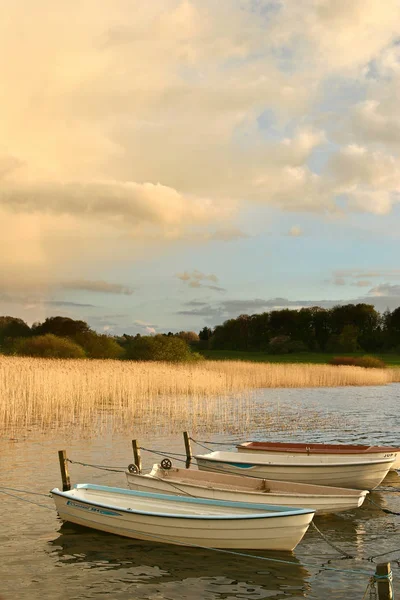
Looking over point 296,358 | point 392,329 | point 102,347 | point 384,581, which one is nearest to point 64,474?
point 384,581

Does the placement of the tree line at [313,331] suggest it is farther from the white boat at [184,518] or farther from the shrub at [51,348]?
the white boat at [184,518]

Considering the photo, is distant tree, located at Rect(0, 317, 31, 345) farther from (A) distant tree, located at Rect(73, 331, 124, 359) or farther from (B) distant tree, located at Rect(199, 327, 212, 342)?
(B) distant tree, located at Rect(199, 327, 212, 342)

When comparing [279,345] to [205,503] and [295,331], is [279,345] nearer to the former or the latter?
[295,331]

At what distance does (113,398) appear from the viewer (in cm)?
2869

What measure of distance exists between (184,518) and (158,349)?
3807 cm

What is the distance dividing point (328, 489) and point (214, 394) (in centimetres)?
2313

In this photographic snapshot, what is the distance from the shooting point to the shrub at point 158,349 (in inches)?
1868

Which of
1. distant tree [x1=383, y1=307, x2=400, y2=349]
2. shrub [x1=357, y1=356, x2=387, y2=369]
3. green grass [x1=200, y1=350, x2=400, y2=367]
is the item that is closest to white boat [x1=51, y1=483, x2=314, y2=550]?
shrub [x1=357, y1=356, x2=387, y2=369]

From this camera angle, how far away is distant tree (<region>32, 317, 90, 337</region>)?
6419cm

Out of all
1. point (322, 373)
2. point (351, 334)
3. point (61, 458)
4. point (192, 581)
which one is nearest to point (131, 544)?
point (192, 581)

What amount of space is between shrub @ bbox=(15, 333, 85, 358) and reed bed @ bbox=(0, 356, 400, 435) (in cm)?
1237

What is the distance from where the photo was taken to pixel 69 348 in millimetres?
47375

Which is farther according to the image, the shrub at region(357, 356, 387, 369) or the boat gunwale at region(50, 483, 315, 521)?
the shrub at region(357, 356, 387, 369)

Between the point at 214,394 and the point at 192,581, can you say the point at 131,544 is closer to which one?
the point at 192,581
